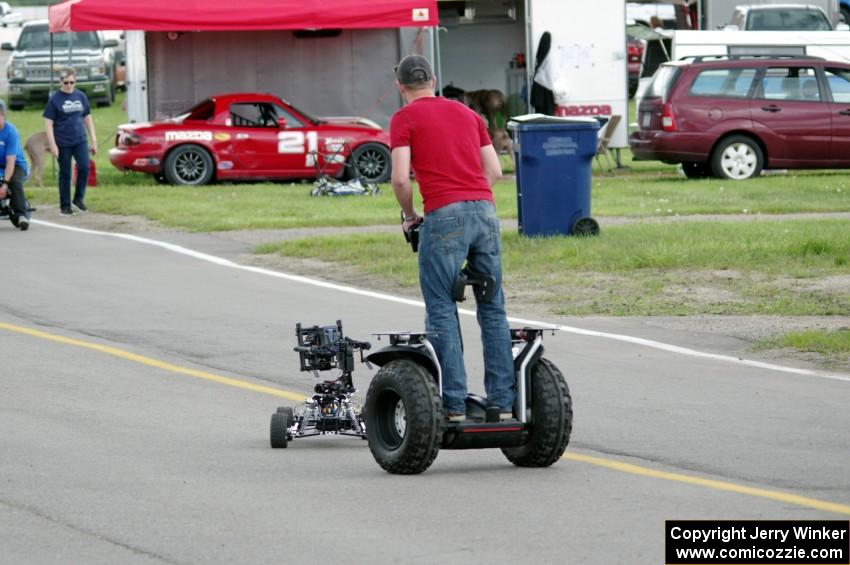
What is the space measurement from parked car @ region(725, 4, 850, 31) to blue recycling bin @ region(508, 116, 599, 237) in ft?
52.3

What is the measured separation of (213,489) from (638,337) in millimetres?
5478

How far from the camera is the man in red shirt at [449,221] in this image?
25.7 feet

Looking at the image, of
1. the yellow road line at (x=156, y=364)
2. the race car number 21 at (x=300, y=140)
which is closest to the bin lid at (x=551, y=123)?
the yellow road line at (x=156, y=364)

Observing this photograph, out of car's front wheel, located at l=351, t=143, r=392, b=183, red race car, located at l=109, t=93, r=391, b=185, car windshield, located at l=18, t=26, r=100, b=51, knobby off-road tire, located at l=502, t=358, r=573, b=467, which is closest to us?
knobby off-road tire, located at l=502, t=358, r=573, b=467

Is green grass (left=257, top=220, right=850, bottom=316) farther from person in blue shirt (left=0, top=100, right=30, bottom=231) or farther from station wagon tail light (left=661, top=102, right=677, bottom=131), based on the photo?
station wagon tail light (left=661, top=102, right=677, bottom=131)

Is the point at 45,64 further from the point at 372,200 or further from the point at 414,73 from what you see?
the point at 414,73

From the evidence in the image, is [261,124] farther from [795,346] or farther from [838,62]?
[795,346]

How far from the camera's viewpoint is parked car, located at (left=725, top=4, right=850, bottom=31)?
33.8 metres

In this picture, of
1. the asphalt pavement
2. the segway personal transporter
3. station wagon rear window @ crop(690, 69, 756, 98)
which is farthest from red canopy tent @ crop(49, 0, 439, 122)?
the segway personal transporter

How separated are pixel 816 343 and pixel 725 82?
14.8m

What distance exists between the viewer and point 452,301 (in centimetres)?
788

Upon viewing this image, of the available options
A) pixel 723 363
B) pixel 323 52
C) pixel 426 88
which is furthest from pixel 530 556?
pixel 323 52

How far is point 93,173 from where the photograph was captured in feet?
89.1

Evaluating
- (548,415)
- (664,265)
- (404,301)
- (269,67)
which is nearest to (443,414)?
(548,415)
